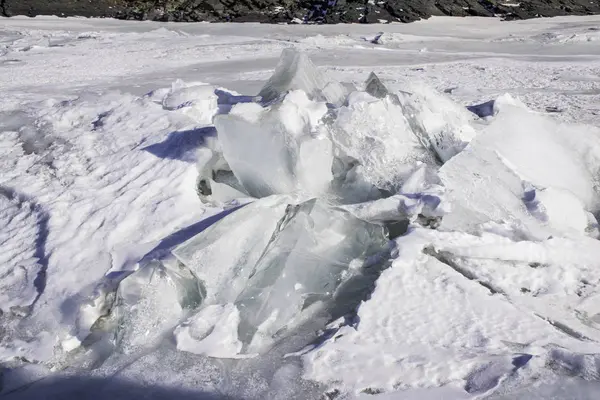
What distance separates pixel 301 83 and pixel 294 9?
6.31m

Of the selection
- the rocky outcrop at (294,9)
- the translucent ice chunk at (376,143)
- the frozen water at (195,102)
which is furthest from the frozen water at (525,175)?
the rocky outcrop at (294,9)

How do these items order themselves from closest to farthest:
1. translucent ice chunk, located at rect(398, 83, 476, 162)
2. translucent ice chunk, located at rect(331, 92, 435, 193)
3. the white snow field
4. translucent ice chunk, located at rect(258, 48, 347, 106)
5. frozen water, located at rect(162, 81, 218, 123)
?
the white snow field, translucent ice chunk, located at rect(331, 92, 435, 193), translucent ice chunk, located at rect(398, 83, 476, 162), translucent ice chunk, located at rect(258, 48, 347, 106), frozen water, located at rect(162, 81, 218, 123)

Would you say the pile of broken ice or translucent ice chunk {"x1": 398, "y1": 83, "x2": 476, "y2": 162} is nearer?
the pile of broken ice

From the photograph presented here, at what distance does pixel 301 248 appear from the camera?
7.77ft

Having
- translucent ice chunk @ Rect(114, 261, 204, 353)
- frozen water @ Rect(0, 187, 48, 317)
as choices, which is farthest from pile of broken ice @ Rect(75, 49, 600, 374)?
frozen water @ Rect(0, 187, 48, 317)

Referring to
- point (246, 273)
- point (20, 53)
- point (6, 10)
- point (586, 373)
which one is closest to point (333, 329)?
point (246, 273)

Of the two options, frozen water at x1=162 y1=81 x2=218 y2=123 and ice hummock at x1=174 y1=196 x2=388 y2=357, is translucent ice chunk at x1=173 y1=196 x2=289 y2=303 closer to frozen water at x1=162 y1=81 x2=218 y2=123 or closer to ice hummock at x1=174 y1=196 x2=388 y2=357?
ice hummock at x1=174 y1=196 x2=388 y2=357

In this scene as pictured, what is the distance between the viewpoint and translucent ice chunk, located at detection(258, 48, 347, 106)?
3.33 metres

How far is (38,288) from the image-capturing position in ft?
8.17

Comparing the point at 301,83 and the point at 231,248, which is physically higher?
the point at 301,83

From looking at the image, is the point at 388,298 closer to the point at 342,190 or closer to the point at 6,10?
the point at 342,190

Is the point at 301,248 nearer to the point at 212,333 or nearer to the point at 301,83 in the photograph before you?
the point at 212,333

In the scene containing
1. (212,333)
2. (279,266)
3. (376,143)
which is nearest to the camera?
(212,333)

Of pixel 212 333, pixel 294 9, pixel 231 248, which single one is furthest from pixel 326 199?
pixel 294 9
